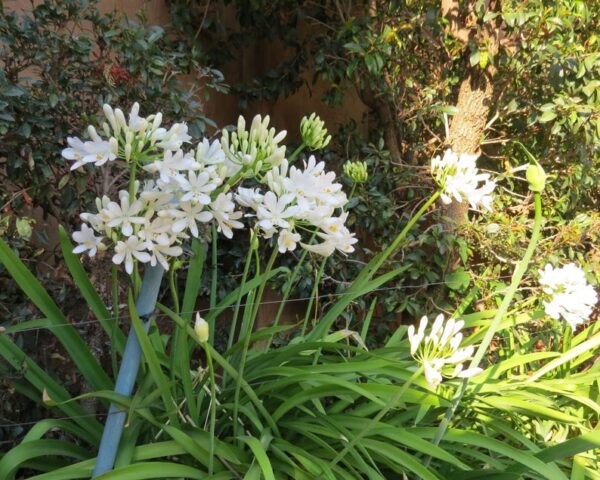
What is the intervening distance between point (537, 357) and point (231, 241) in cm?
136

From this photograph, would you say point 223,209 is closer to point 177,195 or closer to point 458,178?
point 177,195

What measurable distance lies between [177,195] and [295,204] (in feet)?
0.71

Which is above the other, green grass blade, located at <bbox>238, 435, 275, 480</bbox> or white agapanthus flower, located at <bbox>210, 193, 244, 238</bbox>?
white agapanthus flower, located at <bbox>210, 193, 244, 238</bbox>

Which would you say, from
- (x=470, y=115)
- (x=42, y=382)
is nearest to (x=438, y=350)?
(x=42, y=382)

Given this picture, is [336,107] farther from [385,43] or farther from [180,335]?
[180,335]

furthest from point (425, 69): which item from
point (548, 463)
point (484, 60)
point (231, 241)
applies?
point (548, 463)

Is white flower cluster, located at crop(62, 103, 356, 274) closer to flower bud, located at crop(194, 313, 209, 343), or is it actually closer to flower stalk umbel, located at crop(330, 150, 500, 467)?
flower bud, located at crop(194, 313, 209, 343)

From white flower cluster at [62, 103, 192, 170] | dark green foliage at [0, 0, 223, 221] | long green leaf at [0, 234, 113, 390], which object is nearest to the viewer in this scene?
white flower cluster at [62, 103, 192, 170]

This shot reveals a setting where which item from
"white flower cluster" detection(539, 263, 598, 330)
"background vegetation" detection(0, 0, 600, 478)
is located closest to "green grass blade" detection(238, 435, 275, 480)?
"background vegetation" detection(0, 0, 600, 478)

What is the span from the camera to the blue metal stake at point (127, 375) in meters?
1.28

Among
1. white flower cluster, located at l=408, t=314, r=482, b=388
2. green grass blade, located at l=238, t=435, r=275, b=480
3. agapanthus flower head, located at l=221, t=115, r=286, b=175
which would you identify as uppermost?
agapanthus flower head, located at l=221, t=115, r=286, b=175

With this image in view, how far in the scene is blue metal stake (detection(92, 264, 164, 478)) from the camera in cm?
128

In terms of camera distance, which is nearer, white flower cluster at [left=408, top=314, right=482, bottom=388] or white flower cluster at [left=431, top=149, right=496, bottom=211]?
white flower cluster at [left=408, top=314, right=482, bottom=388]

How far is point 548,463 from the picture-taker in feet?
4.87
